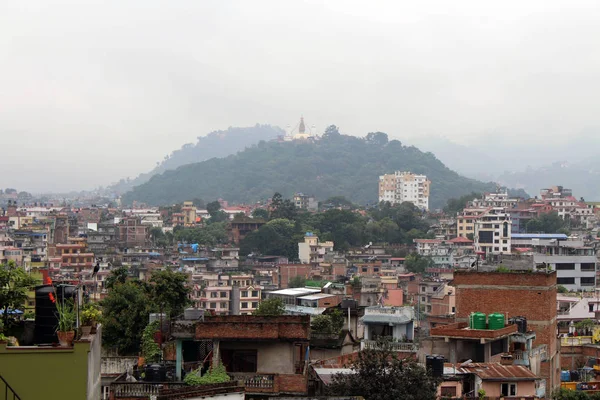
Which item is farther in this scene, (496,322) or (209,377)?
(496,322)

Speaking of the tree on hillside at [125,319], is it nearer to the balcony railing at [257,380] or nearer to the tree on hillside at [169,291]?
the tree on hillside at [169,291]

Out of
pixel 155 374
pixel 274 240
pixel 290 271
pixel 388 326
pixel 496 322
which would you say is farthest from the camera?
pixel 274 240

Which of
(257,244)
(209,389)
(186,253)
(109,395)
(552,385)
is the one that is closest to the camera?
(209,389)

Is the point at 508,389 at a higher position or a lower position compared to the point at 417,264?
higher

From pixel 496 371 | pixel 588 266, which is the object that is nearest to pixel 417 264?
pixel 588 266

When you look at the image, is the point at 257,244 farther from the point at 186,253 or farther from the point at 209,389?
the point at 209,389

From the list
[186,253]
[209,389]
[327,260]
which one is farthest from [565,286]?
[209,389]

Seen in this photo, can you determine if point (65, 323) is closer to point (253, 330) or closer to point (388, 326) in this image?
point (253, 330)
